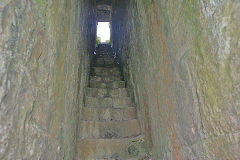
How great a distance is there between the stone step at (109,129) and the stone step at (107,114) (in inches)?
5.1

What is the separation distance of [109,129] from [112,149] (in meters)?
0.27

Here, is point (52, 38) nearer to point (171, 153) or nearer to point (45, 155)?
point (45, 155)

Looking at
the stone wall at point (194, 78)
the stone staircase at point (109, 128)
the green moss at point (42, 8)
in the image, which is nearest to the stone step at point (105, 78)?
the stone staircase at point (109, 128)

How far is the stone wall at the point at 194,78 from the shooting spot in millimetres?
637

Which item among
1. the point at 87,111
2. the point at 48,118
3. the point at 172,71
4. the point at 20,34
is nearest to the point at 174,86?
the point at 172,71

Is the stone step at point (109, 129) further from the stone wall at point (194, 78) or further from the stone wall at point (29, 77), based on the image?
the stone wall at point (29, 77)

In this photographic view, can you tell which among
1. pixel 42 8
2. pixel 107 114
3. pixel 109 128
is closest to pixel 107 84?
pixel 107 114

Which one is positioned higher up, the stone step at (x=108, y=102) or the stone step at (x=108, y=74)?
the stone step at (x=108, y=74)

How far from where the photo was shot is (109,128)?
2.11 metres

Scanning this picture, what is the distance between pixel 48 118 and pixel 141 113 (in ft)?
4.56

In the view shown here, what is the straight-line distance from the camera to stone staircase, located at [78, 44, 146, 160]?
1857mm

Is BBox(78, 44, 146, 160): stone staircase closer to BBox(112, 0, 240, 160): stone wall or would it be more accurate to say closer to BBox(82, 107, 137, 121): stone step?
BBox(82, 107, 137, 121): stone step

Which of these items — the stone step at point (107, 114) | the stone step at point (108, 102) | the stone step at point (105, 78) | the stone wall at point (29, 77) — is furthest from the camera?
the stone step at point (105, 78)

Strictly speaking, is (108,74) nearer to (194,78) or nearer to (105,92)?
(105,92)
